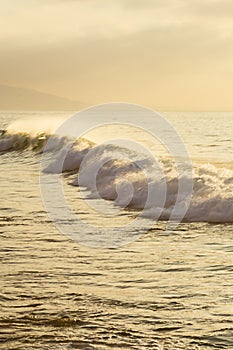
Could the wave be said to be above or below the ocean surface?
above

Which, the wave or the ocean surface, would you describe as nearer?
the ocean surface

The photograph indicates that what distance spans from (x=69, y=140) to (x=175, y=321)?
29058 mm

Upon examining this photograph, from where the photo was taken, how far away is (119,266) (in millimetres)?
8750

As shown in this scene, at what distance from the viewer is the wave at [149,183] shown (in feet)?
44.0

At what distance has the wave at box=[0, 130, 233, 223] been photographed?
13.4m

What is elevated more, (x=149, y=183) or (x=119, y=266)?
(x=149, y=183)

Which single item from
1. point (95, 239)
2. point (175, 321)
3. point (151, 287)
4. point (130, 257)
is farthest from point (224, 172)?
point (175, 321)

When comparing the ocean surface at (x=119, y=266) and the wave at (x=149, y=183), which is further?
the wave at (x=149, y=183)

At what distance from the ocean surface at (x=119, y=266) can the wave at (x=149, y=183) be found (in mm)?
45

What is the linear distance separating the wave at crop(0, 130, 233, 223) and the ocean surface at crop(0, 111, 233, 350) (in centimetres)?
4

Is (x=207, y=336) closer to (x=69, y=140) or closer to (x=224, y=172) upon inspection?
(x=224, y=172)

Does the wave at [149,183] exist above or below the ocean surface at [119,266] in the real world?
above

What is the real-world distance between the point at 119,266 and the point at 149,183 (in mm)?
7953

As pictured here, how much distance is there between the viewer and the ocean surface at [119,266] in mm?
6172
